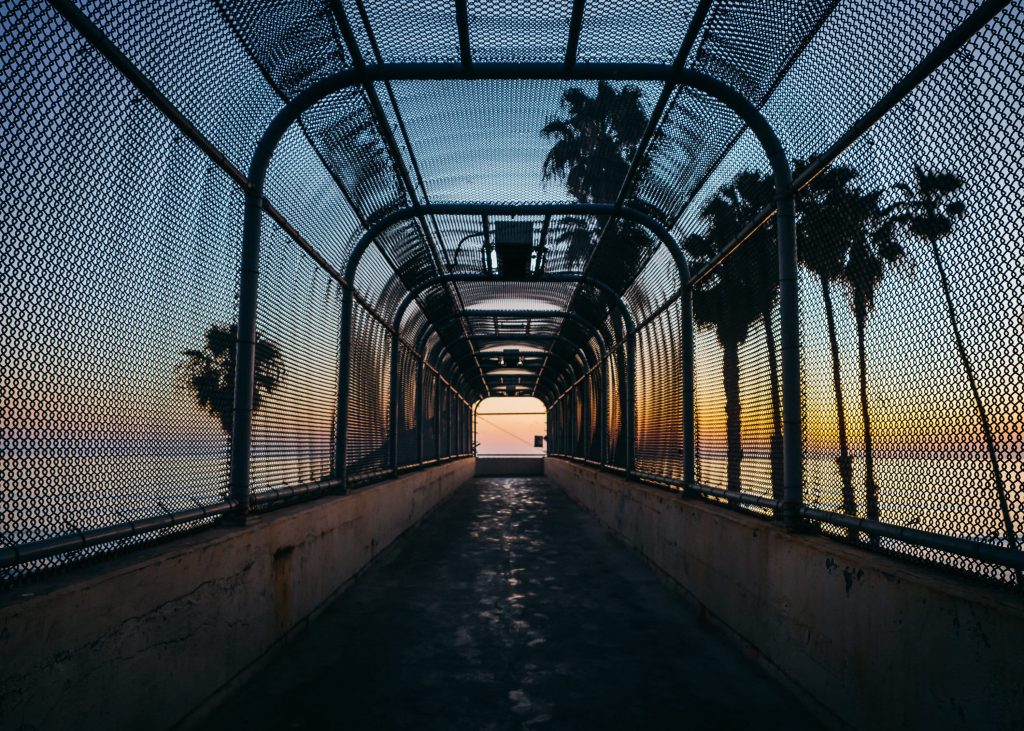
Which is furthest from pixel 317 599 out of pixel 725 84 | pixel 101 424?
pixel 725 84

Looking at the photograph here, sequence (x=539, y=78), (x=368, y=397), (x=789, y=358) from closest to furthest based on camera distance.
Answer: (x=789, y=358)
(x=539, y=78)
(x=368, y=397)

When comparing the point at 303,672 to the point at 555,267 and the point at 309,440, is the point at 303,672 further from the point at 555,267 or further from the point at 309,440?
the point at 555,267

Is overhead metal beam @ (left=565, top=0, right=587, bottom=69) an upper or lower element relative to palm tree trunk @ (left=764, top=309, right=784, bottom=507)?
upper

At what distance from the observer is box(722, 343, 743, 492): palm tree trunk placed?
5.67m

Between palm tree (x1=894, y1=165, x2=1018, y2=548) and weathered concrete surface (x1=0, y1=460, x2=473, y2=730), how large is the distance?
3.28 meters

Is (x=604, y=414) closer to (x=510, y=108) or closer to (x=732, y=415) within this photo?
(x=732, y=415)

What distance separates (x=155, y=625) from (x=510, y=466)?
3444 centimetres

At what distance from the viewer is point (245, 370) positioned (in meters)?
4.59

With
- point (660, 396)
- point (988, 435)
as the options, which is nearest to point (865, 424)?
point (988, 435)

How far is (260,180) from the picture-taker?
15.8ft

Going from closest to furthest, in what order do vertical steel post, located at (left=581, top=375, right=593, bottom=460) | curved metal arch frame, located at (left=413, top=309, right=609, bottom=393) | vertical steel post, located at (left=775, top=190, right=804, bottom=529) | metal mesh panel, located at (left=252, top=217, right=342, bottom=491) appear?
vertical steel post, located at (left=775, top=190, right=804, bottom=529) → metal mesh panel, located at (left=252, top=217, right=342, bottom=491) → curved metal arch frame, located at (left=413, top=309, right=609, bottom=393) → vertical steel post, located at (left=581, top=375, right=593, bottom=460)

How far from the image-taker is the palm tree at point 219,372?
13.2 ft

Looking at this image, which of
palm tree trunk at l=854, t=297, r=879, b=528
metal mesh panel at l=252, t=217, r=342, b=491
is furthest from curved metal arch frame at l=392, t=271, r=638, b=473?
palm tree trunk at l=854, t=297, r=879, b=528

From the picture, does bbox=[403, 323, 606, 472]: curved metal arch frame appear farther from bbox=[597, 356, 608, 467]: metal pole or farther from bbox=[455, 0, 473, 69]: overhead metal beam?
bbox=[455, 0, 473, 69]: overhead metal beam
